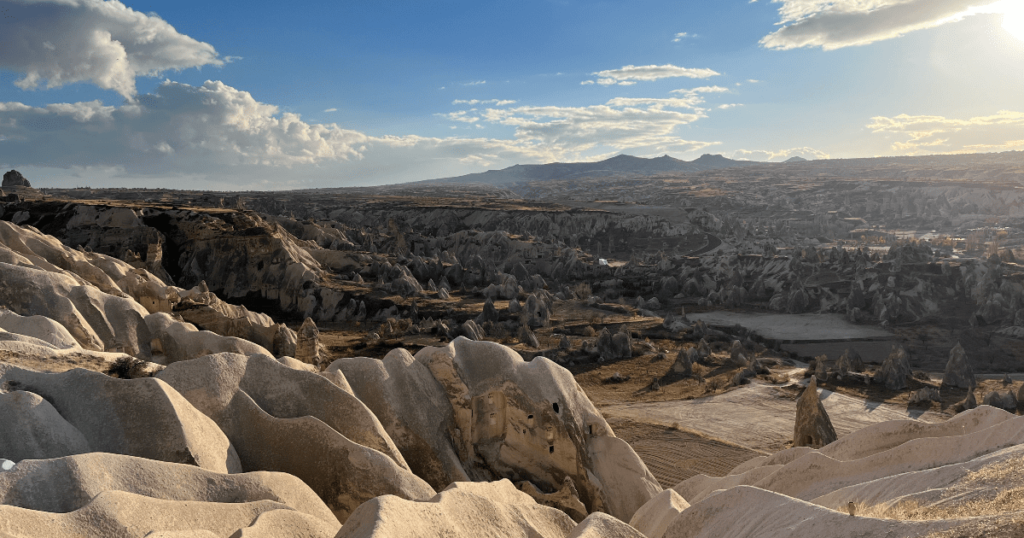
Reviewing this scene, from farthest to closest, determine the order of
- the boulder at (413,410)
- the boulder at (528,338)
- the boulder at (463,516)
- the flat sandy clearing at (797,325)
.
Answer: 1. the flat sandy clearing at (797,325)
2. the boulder at (528,338)
3. the boulder at (413,410)
4. the boulder at (463,516)

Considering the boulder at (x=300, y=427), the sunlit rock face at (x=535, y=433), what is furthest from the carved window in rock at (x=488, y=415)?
the boulder at (x=300, y=427)

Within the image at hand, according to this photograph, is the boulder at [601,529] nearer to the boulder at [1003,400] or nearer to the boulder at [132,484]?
the boulder at [132,484]

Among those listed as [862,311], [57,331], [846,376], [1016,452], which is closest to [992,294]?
[862,311]

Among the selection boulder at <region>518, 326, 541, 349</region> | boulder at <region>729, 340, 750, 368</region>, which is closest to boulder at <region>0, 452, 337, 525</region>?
boulder at <region>518, 326, 541, 349</region>

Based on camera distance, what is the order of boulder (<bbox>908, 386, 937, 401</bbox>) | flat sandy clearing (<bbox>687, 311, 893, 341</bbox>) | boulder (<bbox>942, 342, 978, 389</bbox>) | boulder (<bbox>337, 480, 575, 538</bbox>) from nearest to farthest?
boulder (<bbox>337, 480, 575, 538</bbox>) < boulder (<bbox>908, 386, 937, 401</bbox>) < boulder (<bbox>942, 342, 978, 389</bbox>) < flat sandy clearing (<bbox>687, 311, 893, 341</bbox>)

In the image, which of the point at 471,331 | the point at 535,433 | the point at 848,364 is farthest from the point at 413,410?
the point at 848,364

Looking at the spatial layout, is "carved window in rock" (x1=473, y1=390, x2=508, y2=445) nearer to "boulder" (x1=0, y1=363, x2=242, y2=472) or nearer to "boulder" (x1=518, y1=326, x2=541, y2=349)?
"boulder" (x1=0, y1=363, x2=242, y2=472)
